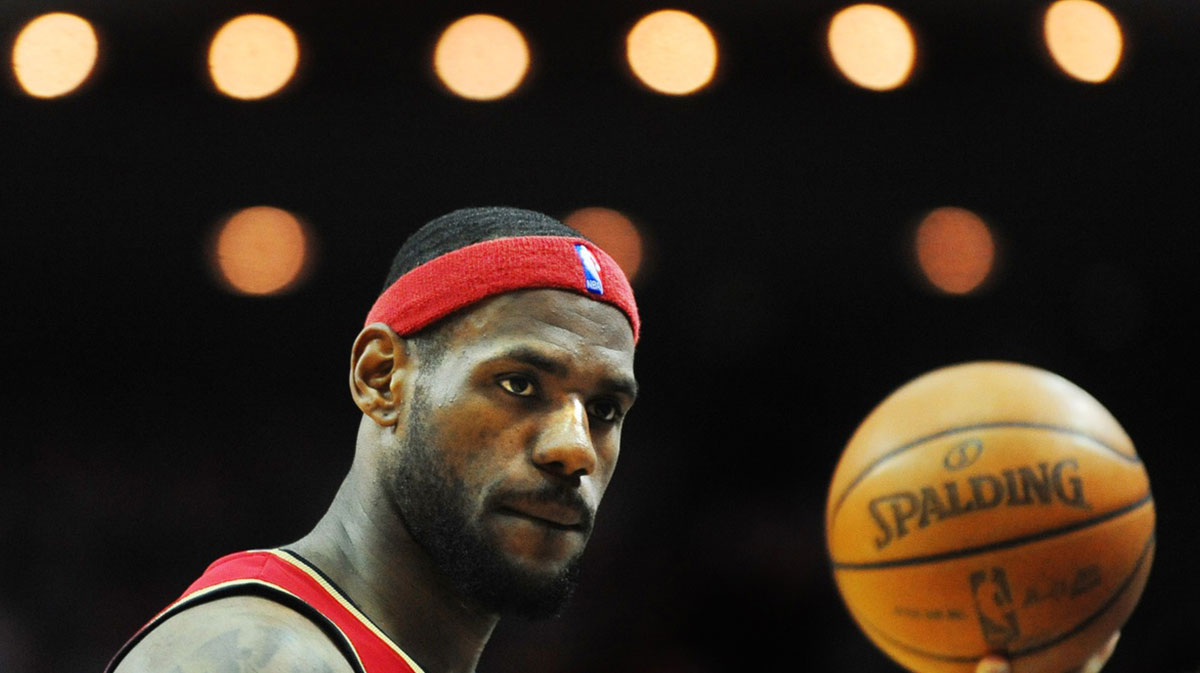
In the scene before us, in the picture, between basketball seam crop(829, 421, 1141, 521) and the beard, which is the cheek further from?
basketball seam crop(829, 421, 1141, 521)

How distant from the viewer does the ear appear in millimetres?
2387

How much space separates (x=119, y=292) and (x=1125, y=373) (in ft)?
17.6

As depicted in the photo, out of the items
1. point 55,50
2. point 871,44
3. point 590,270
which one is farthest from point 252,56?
point 590,270

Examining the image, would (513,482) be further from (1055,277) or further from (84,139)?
(1055,277)

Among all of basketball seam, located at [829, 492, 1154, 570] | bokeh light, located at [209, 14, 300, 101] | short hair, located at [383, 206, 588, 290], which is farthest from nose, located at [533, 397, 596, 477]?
bokeh light, located at [209, 14, 300, 101]

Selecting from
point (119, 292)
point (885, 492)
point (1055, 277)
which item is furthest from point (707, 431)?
point (885, 492)

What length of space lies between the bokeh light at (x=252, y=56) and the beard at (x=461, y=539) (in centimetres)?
405

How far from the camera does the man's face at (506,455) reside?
2.26 metres

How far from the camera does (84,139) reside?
20.4 ft

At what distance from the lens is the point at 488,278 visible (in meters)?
2.38

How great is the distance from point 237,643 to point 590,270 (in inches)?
37.1

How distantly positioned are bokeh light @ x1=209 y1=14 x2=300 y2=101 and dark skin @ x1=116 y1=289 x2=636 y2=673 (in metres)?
3.88

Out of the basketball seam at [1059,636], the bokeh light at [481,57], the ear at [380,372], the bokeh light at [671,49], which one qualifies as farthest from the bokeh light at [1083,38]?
the ear at [380,372]

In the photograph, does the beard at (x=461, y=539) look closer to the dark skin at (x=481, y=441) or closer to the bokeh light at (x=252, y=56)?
the dark skin at (x=481, y=441)
